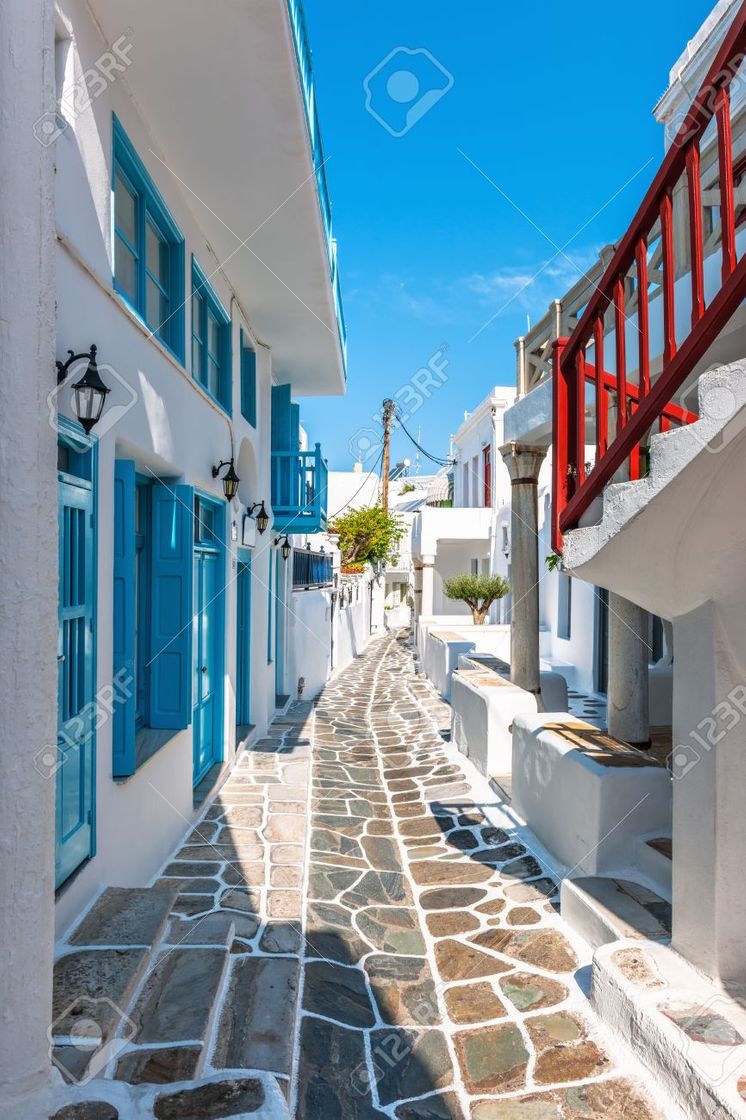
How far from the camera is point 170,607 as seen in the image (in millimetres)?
5609

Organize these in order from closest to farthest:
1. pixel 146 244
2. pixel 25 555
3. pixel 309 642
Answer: pixel 25 555 → pixel 146 244 → pixel 309 642

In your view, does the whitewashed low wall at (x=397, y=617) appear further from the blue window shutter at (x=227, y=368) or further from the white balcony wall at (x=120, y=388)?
the white balcony wall at (x=120, y=388)

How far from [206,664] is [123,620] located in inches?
110

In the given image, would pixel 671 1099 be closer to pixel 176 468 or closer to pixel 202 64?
pixel 176 468

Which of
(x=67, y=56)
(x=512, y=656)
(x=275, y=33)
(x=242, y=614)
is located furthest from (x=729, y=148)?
(x=242, y=614)

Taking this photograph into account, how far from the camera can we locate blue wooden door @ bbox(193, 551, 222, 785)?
21.9 feet

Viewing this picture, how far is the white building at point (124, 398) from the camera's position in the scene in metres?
2.07

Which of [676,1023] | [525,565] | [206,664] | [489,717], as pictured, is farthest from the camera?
[525,565]

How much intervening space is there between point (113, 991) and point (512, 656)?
6.03 metres

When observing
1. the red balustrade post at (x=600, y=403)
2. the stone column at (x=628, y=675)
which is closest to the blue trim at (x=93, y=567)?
the red balustrade post at (x=600, y=403)

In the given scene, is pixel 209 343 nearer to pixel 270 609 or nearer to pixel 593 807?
pixel 270 609

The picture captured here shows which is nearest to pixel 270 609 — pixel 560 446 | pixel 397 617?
pixel 560 446

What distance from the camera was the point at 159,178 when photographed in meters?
5.16

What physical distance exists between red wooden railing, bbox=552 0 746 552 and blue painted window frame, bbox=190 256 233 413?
11.7 ft
